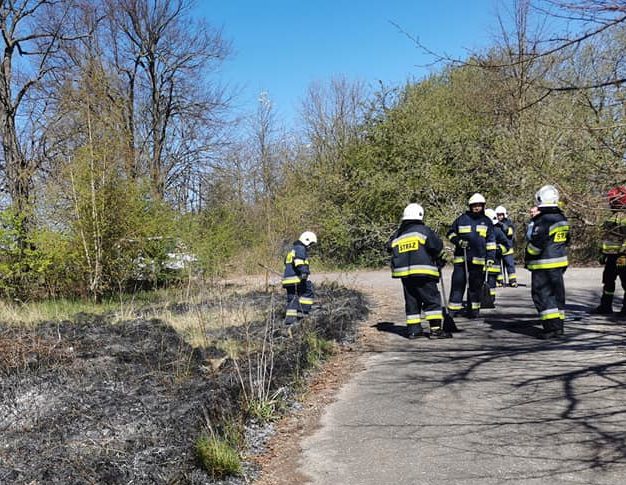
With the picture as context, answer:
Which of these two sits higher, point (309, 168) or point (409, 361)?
point (309, 168)

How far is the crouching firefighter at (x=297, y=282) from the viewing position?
378 inches

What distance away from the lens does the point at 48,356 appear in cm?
696

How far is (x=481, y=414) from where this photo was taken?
468 centimetres

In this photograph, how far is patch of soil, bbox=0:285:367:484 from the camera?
12.4 ft

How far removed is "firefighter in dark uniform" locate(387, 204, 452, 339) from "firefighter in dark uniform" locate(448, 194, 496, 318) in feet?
4.24

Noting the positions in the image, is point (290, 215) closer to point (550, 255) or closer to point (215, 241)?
point (215, 241)

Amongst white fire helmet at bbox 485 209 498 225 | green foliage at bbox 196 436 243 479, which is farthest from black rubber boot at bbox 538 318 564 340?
green foliage at bbox 196 436 243 479

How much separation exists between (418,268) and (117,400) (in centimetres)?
413

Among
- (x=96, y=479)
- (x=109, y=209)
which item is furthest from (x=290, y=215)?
(x=96, y=479)

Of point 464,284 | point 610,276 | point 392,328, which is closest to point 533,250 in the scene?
point 464,284

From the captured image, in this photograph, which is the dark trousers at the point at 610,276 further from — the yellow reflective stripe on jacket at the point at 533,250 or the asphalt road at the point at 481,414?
the yellow reflective stripe on jacket at the point at 533,250

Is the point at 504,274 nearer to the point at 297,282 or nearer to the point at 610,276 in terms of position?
the point at 610,276

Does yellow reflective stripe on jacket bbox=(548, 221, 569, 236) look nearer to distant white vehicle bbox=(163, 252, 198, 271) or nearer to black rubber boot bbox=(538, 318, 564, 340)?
black rubber boot bbox=(538, 318, 564, 340)

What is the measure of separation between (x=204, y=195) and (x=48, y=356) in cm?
2245
